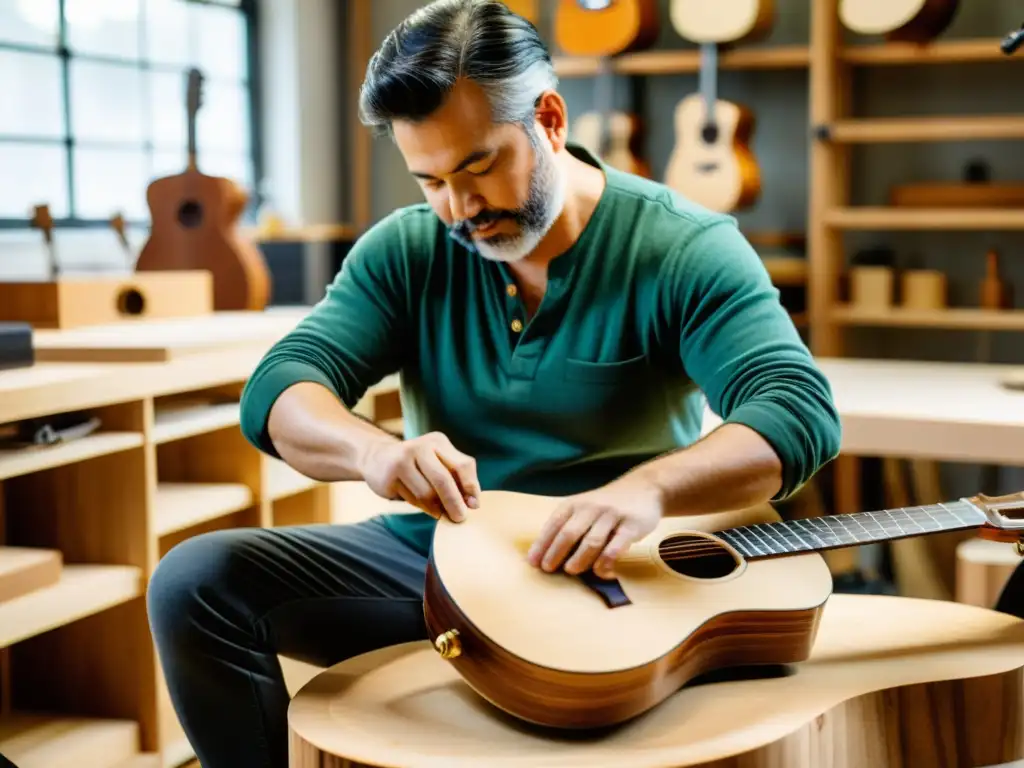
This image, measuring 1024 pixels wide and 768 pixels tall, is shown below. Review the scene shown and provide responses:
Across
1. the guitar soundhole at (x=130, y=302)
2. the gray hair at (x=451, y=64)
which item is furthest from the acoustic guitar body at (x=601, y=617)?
the guitar soundhole at (x=130, y=302)

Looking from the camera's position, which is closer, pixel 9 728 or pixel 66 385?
pixel 66 385

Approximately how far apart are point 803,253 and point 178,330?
2750mm

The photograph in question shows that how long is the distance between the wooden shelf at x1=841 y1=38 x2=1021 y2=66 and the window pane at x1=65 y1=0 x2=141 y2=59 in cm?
227

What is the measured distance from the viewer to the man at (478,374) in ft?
4.66

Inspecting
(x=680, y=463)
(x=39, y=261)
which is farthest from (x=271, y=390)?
(x=39, y=261)

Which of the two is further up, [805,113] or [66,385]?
[805,113]

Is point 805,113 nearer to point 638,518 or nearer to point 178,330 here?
point 178,330

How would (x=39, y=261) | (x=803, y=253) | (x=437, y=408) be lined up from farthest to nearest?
(x=803, y=253), (x=39, y=261), (x=437, y=408)

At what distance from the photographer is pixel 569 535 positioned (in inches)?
49.3

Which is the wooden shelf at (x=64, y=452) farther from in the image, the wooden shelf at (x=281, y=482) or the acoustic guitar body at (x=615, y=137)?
the acoustic guitar body at (x=615, y=137)

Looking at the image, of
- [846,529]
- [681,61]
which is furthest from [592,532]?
[681,61]

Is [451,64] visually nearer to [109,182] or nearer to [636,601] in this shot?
[636,601]

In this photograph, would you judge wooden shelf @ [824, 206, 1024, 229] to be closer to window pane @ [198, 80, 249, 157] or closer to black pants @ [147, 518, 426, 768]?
window pane @ [198, 80, 249, 157]

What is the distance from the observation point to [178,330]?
7.80ft
